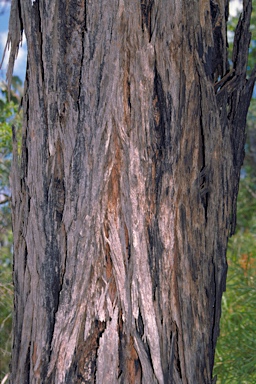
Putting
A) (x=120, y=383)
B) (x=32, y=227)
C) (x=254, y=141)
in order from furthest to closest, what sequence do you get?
(x=254, y=141), (x=32, y=227), (x=120, y=383)

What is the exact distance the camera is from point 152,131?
121cm

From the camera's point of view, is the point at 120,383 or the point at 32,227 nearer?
the point at 120,383

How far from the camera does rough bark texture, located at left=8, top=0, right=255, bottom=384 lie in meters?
1.18

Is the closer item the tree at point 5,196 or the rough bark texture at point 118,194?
the rough bark texture at point 118,194

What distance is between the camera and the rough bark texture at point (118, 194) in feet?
3.87

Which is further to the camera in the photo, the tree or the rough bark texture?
Result: the tree

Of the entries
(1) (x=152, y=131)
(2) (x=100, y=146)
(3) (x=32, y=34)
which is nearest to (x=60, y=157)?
(2) (x=100, y=146)

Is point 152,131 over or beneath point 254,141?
beneath

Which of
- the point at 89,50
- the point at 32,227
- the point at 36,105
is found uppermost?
the point at 89,50

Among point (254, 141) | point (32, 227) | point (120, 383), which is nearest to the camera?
point (120, 383)

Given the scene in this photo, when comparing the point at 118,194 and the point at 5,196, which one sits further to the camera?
the point at 5,196

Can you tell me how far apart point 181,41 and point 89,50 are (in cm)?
24

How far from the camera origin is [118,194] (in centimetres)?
119

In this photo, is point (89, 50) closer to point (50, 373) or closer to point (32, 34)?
point (32, 34)
